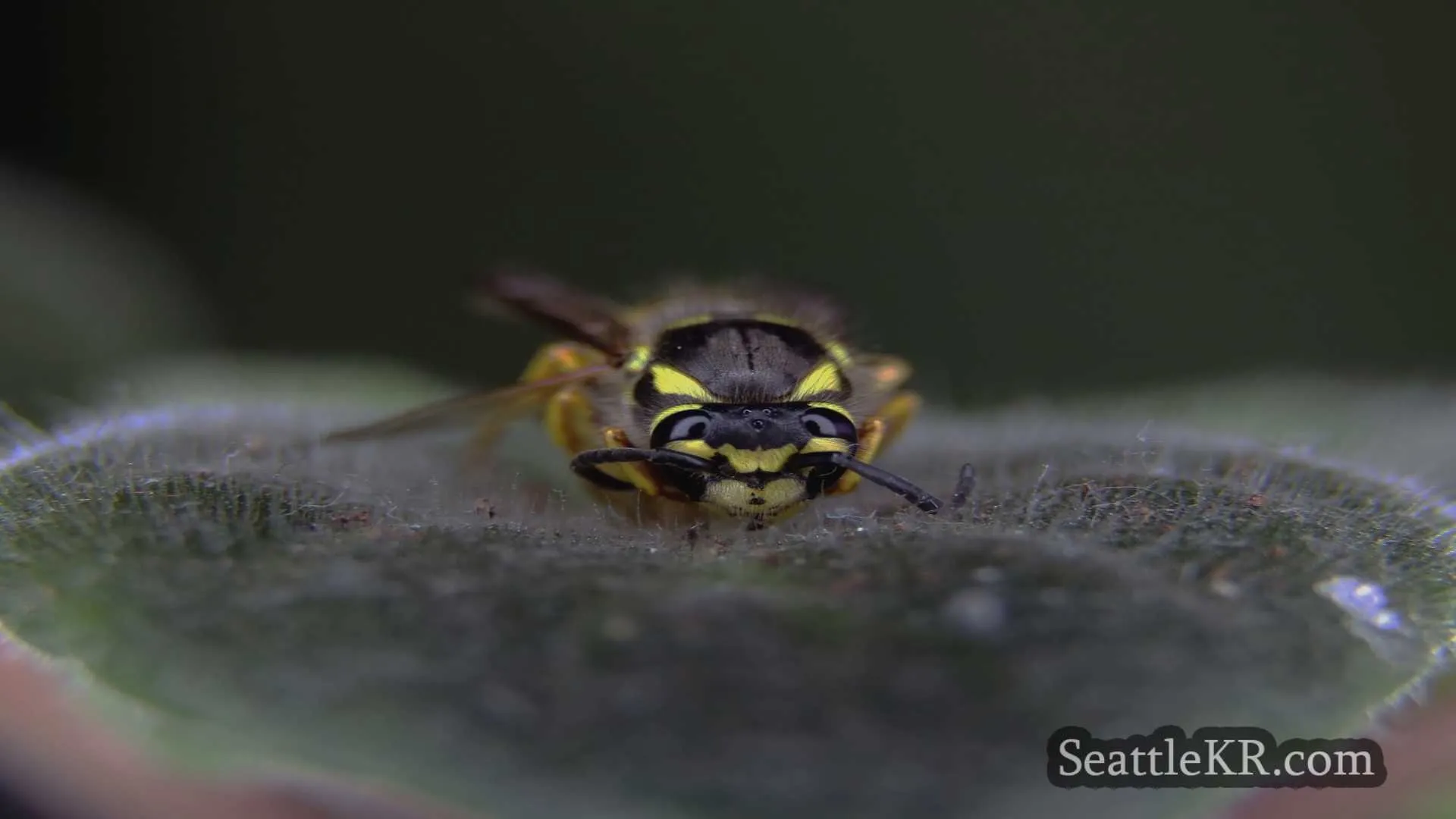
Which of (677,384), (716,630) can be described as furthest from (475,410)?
(716,630)

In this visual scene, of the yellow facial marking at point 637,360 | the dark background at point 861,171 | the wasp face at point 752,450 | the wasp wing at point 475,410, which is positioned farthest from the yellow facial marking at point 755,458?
the dark background at point 861,171

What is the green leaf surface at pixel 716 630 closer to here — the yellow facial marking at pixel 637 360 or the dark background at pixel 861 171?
the yellow facial marking at pixel 637 360

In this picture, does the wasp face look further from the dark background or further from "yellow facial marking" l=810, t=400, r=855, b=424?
the dark background

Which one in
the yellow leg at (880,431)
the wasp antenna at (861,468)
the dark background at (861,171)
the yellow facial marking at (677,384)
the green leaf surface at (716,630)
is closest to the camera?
the green leaf surface at (716,630)

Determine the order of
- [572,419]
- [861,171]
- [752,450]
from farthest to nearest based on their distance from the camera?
[861,171] < [572,419] < [752,450]

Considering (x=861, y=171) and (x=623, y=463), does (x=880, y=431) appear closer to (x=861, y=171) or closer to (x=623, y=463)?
(x=623, y=463)
